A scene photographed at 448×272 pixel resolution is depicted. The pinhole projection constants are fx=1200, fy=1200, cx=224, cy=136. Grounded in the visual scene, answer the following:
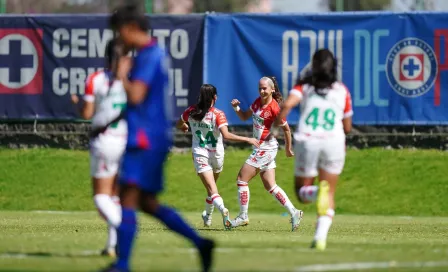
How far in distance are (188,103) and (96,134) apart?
42.7 ft

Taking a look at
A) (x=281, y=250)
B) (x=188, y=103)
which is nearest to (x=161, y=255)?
(x=281, y=250)

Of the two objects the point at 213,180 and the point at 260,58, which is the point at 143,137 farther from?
the point at 260,58

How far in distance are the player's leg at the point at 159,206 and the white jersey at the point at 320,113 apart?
252 centimetres

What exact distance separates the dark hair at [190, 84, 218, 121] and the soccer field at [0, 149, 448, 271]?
1.59m

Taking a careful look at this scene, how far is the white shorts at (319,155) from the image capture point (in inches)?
429

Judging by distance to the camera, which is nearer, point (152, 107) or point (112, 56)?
point (152, 107)

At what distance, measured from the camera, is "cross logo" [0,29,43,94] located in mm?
23938

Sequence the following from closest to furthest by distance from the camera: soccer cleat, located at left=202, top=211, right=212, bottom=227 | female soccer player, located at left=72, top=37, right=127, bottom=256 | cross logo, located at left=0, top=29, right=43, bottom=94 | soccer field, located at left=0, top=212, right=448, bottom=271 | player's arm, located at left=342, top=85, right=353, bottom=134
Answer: soccer field, located at left=0, top=212, right=448, bottom=271, female soccer player, located at left=72, top=37, right=127, bottom=256, player's arm, located at left=342, top=85, right=353, bottom=134, soccer cleat, located at left=202, top=211, right=212, bottom=227, cross logo, located at left=0, top=29, right=43, bottom=94

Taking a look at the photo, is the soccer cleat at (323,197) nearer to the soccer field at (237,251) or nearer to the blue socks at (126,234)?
the soccer field at (237,251)

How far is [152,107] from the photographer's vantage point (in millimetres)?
8523

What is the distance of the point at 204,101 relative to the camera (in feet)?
54.5

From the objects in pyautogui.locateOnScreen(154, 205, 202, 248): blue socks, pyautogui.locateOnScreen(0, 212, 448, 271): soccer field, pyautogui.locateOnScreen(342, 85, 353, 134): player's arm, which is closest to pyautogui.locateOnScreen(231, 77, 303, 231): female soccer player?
Answer: pyautogui.locateOnScreen(0, 212, 448, 271): soccer field

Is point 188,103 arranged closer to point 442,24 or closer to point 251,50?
point 251,50

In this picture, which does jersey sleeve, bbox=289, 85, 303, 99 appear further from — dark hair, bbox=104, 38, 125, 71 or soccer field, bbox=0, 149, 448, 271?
dark hair, bbox=104, 38, 125, 71
